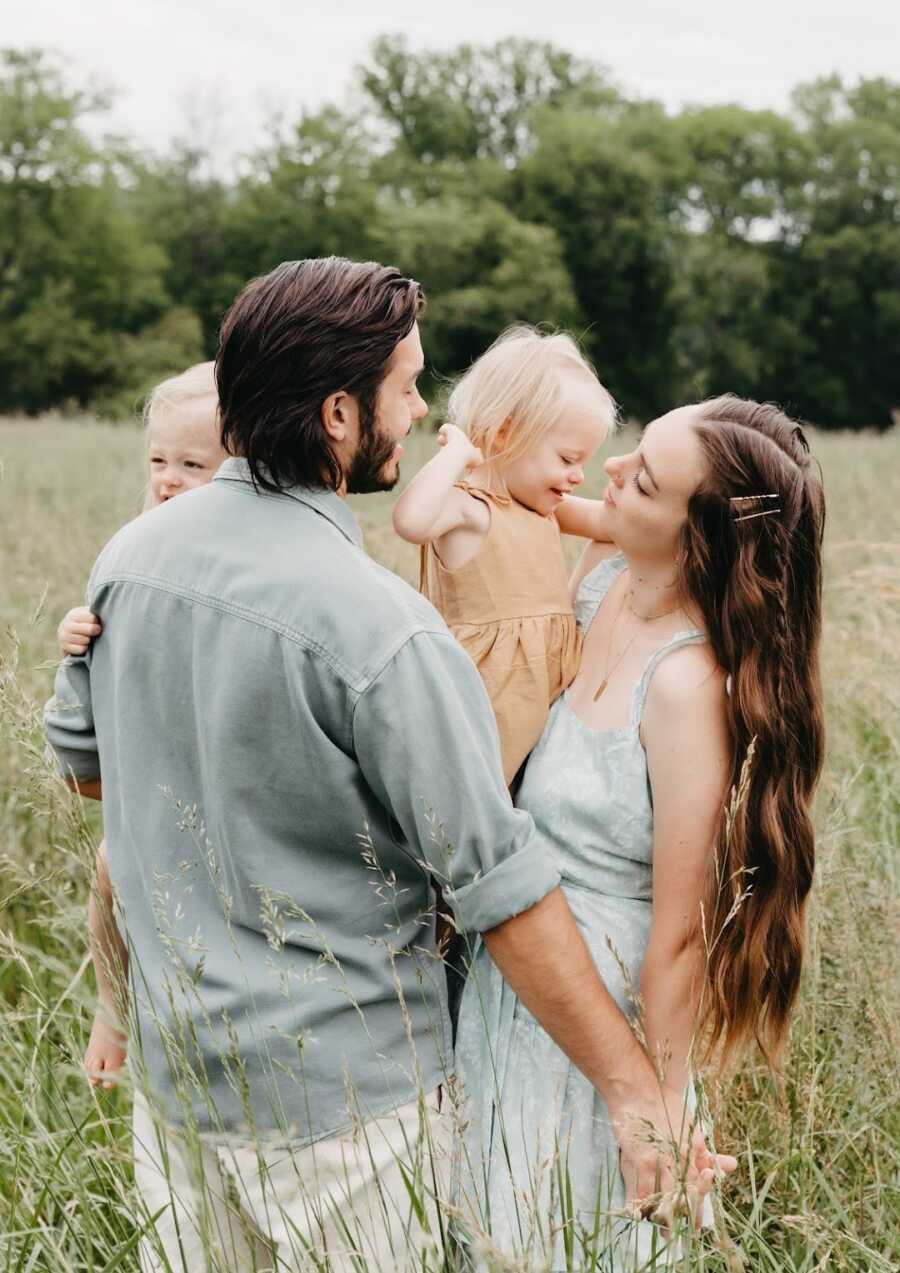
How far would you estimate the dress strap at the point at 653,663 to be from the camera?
6.37 feet

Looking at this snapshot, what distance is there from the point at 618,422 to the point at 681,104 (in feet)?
189

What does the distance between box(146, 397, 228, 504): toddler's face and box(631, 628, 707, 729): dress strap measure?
1.13 m

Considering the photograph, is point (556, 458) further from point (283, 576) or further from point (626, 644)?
point (283, 576)

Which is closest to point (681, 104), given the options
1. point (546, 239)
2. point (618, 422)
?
point (546, 239)

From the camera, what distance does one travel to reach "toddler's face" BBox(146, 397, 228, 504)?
2648 millimetres

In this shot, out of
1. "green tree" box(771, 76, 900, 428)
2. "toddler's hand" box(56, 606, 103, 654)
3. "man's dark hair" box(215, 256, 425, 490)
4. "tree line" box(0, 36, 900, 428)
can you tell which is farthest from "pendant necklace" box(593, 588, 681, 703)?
"green tree" box(771, 76, 900, 428)

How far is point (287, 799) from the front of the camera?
1684mm

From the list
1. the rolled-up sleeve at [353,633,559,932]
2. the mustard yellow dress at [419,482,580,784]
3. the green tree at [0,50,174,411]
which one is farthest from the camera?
the green tree at [0,50,174,411]

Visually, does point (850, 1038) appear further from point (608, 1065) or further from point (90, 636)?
point (90, 636)

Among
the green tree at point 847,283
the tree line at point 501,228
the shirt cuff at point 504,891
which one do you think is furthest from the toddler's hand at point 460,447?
the green tree at point 847,283

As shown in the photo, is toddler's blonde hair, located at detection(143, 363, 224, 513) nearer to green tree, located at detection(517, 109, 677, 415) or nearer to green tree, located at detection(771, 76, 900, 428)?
green tree, located at detection(517, 109, 677, 415)

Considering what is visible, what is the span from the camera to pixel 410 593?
167cm

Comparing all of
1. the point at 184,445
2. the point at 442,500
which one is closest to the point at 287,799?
the point at 442,500

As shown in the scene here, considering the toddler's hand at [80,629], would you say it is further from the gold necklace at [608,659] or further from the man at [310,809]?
the gold necklace at [608,659]
